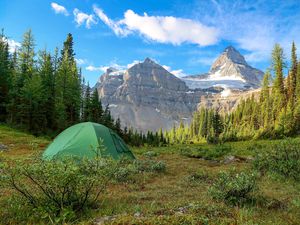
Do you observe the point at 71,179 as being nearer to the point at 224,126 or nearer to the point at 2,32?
the point at 2,32

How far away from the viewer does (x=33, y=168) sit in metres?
6.58

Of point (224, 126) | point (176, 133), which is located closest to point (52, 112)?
point (224, 126)

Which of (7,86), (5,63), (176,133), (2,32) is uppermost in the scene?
(2,32)

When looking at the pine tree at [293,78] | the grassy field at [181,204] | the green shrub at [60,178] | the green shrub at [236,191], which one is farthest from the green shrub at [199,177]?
the pine tree at [293,78]

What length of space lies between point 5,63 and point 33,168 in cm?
5930

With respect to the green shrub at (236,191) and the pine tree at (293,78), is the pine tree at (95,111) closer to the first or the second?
the pine tree at (293,78)

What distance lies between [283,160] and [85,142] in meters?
10.2

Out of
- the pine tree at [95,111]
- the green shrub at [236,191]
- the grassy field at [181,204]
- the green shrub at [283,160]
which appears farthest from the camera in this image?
the pine tree at [95,111]

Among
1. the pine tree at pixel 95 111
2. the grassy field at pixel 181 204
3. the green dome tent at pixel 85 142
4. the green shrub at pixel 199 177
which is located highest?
the pine tree at pixel 95 111

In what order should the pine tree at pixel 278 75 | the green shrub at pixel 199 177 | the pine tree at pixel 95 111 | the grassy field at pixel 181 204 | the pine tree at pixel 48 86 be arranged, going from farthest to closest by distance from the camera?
1. the pine tree at pixel 278 75
2. the pine tree at pixel 95 111
3. the pine tree at pixel 48 86
4. the green shrub at pixel 199 177
5. the grassy field at pixel 181 204

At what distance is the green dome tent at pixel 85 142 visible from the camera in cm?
1572

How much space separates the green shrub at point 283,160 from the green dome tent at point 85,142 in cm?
767

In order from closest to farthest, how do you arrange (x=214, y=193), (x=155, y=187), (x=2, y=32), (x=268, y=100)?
1. (x=214, y=193)
2. (x=155, y=187)
3. (x=2, y=32)
4. (x=268, y=100)

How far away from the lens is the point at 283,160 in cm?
1553
